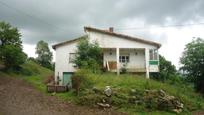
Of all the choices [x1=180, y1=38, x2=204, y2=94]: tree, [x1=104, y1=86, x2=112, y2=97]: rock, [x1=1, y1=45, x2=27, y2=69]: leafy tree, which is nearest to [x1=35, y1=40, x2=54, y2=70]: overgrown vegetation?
[x1=1, y1=45, x2=27, y2=69]: leafy tree

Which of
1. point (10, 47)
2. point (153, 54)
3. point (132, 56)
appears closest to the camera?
point (153, 54)

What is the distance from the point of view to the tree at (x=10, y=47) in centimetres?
4600

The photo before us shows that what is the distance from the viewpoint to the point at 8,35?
48.8 meters

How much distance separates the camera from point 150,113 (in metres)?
19.0

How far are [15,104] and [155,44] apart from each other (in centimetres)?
1956

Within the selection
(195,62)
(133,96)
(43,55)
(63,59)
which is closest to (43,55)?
(43,55)

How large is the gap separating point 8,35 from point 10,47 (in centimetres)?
356

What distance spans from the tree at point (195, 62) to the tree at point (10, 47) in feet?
88.7

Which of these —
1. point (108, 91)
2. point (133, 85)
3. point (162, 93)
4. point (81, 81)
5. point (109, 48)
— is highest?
point (109, 48)

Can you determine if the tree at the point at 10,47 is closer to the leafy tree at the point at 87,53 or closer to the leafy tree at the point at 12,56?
the leafy tree at the point at 12,56

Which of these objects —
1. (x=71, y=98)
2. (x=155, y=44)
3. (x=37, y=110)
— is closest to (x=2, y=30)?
(x=155, y=44)

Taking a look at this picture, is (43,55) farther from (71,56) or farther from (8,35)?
(71,56)

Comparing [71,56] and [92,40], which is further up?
[92,40]

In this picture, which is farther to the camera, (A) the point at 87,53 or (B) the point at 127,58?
(B) the point at 127,58
